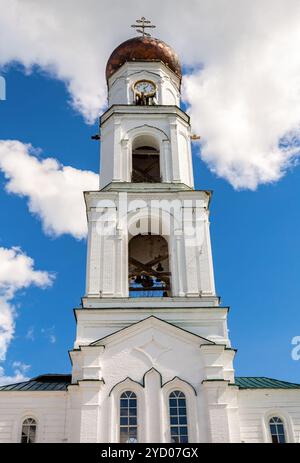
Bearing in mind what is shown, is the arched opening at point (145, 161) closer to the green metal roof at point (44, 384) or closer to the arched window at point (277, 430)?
the green metal roof at point (44, 384)

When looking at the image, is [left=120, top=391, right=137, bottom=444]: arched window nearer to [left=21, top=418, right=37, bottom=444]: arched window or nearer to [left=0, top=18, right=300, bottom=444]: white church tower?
[left=0, top=18, right=300, bottom=444]: white church tower

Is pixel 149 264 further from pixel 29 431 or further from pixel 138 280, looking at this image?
pixel 29 431

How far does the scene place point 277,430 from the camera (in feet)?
60.7

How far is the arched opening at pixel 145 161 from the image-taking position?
26.0 m

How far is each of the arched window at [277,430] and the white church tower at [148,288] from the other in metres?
1.45

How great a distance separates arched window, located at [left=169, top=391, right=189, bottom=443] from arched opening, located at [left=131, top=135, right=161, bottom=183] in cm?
1031

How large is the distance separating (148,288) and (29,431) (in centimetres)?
738

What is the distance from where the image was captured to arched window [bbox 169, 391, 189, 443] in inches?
687

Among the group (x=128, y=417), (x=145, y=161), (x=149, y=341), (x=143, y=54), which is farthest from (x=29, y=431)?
(x=143, y=54)

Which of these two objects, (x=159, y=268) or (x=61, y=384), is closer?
(x=61, y=384)

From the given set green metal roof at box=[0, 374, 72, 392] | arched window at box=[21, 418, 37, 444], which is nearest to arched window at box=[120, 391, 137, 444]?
green metal roof at box=[0, 374, 72, 392]

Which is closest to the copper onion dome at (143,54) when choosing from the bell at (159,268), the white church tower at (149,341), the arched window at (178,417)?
the white church tower at (149,341)

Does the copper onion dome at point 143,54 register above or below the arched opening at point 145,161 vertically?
above

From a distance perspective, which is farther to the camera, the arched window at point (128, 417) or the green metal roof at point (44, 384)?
the green metal roof at point (44, 384)
